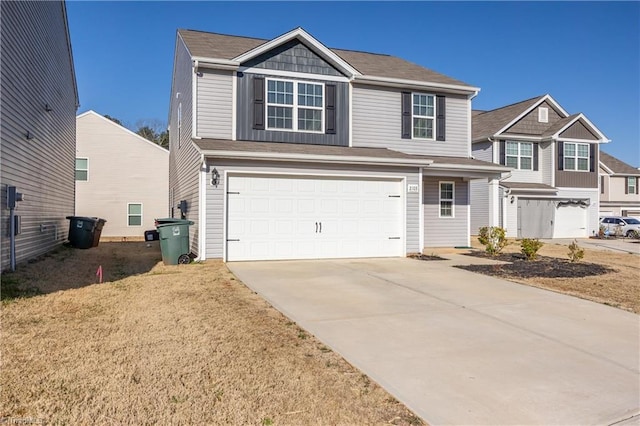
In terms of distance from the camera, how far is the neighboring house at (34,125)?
8.70 m


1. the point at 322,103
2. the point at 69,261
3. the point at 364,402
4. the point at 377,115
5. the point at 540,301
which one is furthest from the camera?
the point at 377,115

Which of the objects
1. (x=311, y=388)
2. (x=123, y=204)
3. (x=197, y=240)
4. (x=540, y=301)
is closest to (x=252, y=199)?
(x=197, y=240)

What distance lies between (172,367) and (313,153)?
330 inches

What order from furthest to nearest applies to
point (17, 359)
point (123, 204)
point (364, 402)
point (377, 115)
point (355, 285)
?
point (123, 204), point (377, 115), point (355, 285), point (17, 359), point (364, 402)

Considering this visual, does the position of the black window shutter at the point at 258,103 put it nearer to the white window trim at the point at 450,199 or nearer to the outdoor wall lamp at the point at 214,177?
the outdoor wall lamp at the point at 214,177

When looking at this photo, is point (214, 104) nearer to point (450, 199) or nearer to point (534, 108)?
point (450, 199)

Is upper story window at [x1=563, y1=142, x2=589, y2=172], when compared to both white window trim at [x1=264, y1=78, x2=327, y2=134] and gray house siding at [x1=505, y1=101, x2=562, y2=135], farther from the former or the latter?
white window trim at [x1=264, y1=78, x2=327, y2=134]

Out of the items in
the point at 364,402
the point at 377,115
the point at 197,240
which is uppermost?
the point at 377,115

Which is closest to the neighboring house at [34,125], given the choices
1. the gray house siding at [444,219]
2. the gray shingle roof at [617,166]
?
the gray house siding at [444,219]

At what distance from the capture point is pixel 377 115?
14.7 metres

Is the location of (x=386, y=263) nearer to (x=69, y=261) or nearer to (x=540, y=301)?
(x=540, y=301)

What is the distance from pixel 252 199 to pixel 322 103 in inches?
162

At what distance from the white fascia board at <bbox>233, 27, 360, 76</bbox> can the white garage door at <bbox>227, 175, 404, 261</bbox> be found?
12.1 ft

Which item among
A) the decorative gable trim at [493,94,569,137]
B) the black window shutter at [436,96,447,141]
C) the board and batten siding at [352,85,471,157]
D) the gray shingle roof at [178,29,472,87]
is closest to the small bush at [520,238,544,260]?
the board and batten siding at [352,85,471,157]
